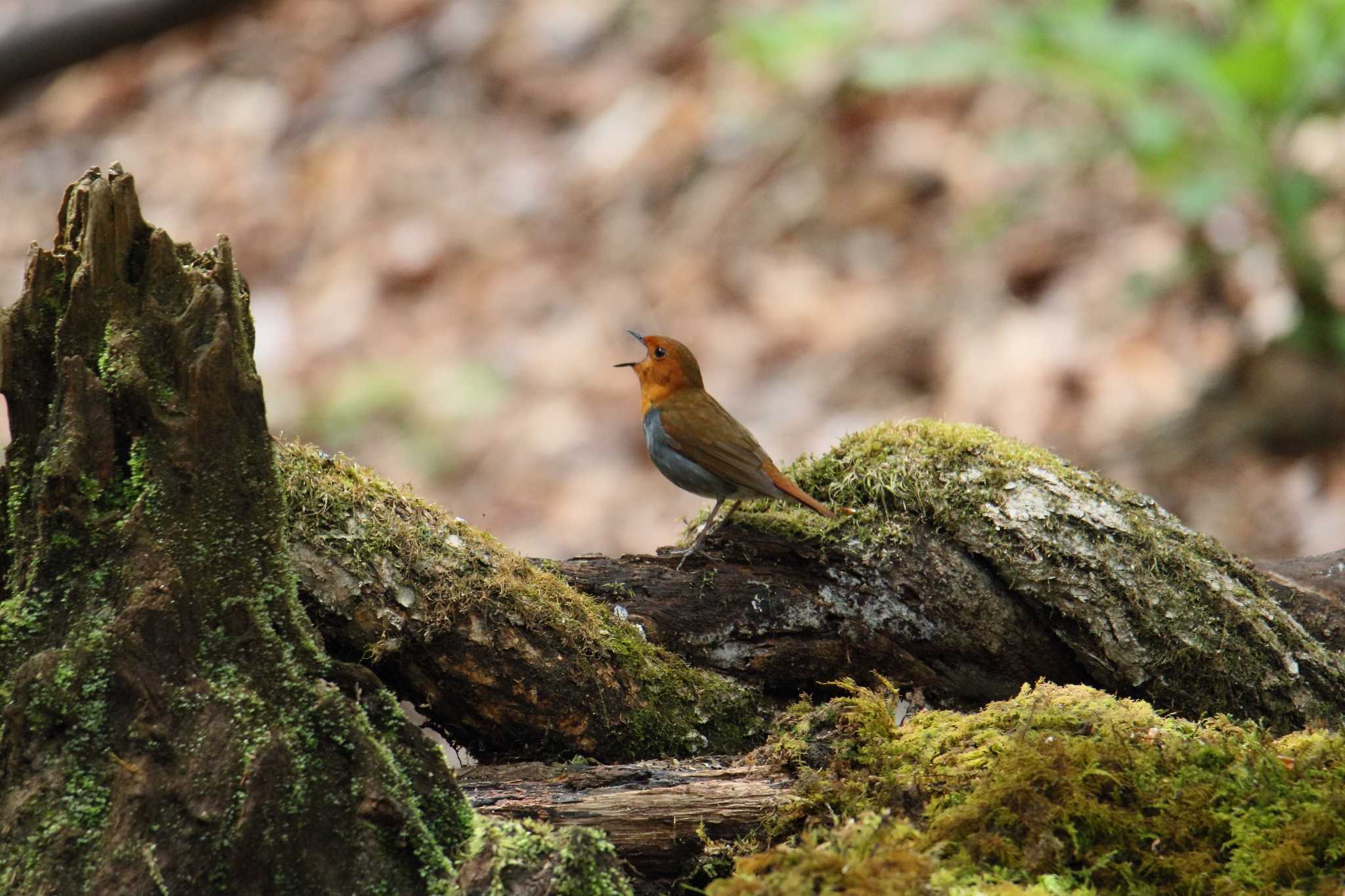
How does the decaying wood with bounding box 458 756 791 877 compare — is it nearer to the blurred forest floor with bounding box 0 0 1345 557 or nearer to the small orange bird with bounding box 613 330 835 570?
the small orange bird with bounding box 613 330 835 570

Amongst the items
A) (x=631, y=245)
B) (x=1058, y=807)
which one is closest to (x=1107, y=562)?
(x=1058, y=807)

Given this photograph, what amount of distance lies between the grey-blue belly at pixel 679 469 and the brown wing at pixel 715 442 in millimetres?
30

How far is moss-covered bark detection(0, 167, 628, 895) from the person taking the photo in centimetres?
215

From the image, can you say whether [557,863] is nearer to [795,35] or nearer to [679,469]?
[679,469]

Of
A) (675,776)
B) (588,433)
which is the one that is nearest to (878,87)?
(588,433)

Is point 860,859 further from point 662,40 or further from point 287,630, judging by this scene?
point 662,40

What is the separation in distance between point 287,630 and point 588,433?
18.5ft

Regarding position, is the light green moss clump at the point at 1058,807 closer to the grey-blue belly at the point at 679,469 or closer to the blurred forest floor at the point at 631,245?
the grey-blue belly at the point at 679,469

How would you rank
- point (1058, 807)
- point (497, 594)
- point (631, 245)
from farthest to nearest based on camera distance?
point (631, 245) < point (497, 594) < point (1058, 807)

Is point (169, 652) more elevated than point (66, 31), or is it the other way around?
point (66, 31)

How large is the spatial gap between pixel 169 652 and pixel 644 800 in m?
1.01

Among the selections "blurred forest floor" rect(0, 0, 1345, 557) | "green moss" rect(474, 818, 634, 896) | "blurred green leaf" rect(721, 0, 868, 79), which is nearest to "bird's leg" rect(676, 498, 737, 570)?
"green moss" rect(474, 818, 634, 896)

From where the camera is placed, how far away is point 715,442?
4176 mm

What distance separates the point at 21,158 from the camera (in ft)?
33.5
